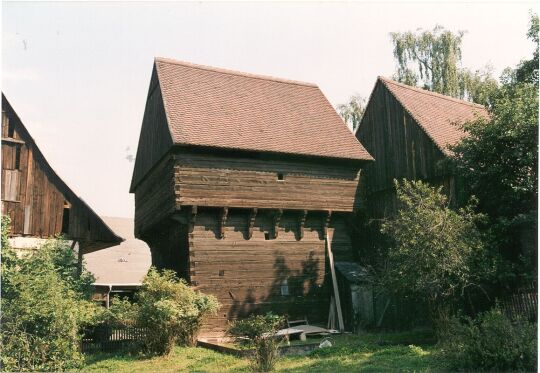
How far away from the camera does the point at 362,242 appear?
23.3 metres

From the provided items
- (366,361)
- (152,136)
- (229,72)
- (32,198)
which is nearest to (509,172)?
(366,361)

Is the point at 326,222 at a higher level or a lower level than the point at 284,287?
higher

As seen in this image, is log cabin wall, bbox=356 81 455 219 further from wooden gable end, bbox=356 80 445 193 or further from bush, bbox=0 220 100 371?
bush, bbox=0 220 100 371

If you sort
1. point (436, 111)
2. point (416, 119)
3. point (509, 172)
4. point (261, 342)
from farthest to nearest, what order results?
point (436, 111) < point (416, 119) < point (509, 172) < point (261, 342)

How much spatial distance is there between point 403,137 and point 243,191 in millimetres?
7223

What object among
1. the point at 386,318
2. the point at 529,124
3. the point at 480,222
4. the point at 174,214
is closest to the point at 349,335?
the point at 386,318

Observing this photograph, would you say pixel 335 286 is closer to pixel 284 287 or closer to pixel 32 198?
pixel 284 287

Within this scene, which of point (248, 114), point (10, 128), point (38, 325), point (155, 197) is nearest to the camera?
point (38, 325)

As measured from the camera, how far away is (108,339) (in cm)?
1761

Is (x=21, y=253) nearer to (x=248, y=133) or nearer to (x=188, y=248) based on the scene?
(x=188, y=248)

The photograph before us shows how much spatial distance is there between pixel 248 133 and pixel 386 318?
9000 millimetres

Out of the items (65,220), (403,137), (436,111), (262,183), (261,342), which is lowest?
(261,342)

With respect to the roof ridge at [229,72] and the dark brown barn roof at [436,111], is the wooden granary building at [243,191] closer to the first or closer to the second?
the roof ridge at [229,72]

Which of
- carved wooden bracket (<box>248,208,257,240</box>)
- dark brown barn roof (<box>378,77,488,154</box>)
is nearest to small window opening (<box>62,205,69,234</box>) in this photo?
carved wooden bracket (<box>248,208,257,240</box>)
